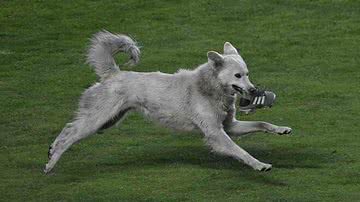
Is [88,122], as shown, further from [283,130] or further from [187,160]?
[283,130]

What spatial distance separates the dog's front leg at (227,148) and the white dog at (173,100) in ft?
0.04

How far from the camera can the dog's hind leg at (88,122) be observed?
1245 cm

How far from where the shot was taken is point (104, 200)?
1105 cm

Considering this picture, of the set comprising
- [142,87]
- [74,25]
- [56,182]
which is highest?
[142,87]

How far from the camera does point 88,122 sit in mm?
12539

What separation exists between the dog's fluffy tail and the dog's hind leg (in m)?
0.50

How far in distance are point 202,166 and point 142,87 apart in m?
1.26

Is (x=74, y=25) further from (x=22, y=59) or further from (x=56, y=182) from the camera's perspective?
(x=56, y=182)

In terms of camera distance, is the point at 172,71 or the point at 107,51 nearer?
the point at 107,51

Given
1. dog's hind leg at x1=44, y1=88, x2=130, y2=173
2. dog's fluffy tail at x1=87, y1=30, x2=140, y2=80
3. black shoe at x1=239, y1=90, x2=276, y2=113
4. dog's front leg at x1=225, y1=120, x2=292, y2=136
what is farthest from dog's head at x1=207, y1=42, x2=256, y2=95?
dog's hind leg at x1=44, y1=88, x2=130, y2=173

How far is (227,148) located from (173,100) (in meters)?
1.05

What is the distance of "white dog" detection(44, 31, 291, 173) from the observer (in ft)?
40.6

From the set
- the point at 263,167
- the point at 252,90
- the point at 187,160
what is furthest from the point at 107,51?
the point at 263,167

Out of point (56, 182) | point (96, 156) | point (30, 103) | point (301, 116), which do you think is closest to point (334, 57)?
point (301, 116)
